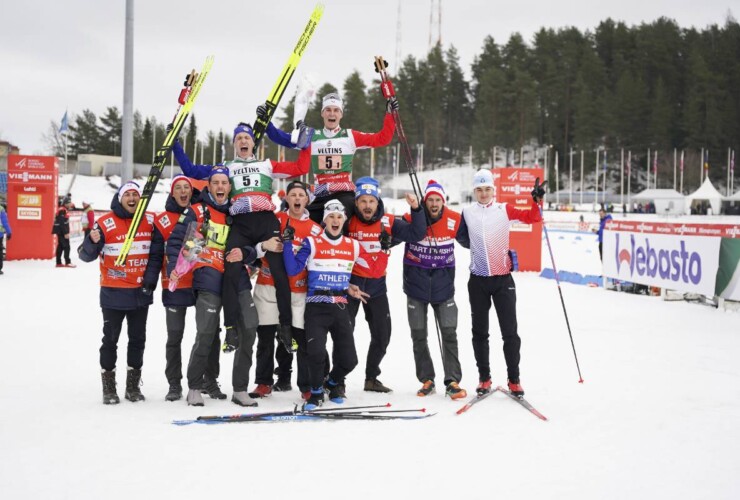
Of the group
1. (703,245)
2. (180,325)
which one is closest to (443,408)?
(180,325)

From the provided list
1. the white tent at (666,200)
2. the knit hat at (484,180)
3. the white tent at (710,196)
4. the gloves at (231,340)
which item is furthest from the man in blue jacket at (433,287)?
the white tent at (666,200)

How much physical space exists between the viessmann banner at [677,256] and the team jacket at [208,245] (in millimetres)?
9270

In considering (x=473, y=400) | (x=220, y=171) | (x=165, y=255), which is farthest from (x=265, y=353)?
(x=473, y=400)

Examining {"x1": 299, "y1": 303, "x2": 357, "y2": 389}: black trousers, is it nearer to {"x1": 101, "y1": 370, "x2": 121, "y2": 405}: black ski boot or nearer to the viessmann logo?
{"x1": 101, "y1": 370, "x2": 121, "y2": 405}: black ski boot

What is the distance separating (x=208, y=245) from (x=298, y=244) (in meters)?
0.84

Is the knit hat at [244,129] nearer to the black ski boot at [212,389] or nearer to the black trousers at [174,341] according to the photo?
the black trousers at [174,341]

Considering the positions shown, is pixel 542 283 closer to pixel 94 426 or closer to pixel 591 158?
pixel 94 426

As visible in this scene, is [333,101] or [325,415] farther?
[333,101]

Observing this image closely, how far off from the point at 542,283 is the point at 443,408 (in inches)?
453

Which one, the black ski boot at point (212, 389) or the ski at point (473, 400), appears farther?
the black ski boot at point (212, 389)

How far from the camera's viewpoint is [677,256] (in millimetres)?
12570

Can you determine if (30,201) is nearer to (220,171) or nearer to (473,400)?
(220,171)

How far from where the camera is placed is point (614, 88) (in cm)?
8569

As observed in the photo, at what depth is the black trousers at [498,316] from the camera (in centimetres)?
618
